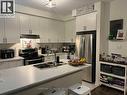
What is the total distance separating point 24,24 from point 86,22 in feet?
7.24

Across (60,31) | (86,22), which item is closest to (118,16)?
(86,22)

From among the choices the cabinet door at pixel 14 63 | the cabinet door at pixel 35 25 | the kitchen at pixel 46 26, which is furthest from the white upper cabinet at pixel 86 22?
the cabinet door at pixel 14 63

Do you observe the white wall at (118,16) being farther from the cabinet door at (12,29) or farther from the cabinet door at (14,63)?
the cabinet door at (12,29)

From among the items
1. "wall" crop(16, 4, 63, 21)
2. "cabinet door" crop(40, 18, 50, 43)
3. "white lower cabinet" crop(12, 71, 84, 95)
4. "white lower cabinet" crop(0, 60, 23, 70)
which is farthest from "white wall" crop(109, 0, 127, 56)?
"white lower cabinet" crop(0, 60, 23, 70)

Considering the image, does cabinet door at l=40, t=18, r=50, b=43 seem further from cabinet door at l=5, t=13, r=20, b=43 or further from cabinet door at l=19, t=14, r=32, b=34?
cabinet door at l=5, t=13, r=20, b=43

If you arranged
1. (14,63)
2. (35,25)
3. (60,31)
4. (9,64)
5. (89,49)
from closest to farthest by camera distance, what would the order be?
1. (9,64)
2. (14,63)
3. (89,49)
4. (35,25)
5. (60,31)

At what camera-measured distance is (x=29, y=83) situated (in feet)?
4.83

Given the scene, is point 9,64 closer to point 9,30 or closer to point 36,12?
point 9,30

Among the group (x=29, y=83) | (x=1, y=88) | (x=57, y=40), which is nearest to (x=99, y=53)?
(x=57, y=40)

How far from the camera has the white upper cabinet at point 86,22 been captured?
376cm

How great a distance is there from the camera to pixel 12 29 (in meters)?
3.74

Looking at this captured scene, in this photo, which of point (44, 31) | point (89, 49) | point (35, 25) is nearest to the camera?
point (89, 49)

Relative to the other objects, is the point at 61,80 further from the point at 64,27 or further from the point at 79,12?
the point at 64,27

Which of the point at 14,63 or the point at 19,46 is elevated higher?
the point at 19,46
